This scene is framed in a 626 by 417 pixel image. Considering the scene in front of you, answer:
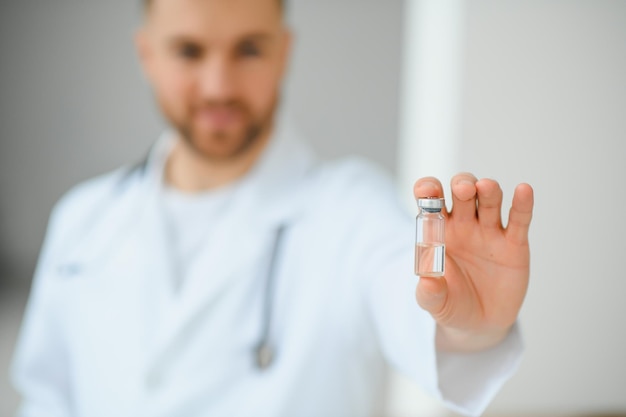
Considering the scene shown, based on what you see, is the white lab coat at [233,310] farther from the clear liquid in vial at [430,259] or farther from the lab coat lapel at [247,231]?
the clear liquid in vial at [430,259]

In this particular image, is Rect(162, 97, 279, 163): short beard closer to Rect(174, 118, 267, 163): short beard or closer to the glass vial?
Rect(174, 118, 267, 163): short beard

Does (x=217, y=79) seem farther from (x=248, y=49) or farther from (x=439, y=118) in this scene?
(x=439, y=118)

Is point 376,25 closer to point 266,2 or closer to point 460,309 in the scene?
point 266,2

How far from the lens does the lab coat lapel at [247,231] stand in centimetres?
106

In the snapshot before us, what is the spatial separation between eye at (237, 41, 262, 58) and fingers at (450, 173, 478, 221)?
753mm

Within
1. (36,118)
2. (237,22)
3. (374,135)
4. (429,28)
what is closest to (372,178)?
(374,135)

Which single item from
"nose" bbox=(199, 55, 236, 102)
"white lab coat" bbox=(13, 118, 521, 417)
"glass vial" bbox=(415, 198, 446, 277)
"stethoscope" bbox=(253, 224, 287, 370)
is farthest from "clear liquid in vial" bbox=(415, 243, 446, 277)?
"nose" bbox=(199, 55, 236, 102)

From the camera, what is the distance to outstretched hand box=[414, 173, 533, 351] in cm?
54

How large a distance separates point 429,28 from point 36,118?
37.3 inches

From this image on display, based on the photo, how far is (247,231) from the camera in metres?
1.13

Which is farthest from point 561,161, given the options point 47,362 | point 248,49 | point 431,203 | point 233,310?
point 47,362

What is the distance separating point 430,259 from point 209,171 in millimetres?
802

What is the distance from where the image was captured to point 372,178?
115 cm

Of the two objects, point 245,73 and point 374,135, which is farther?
point 374,135
